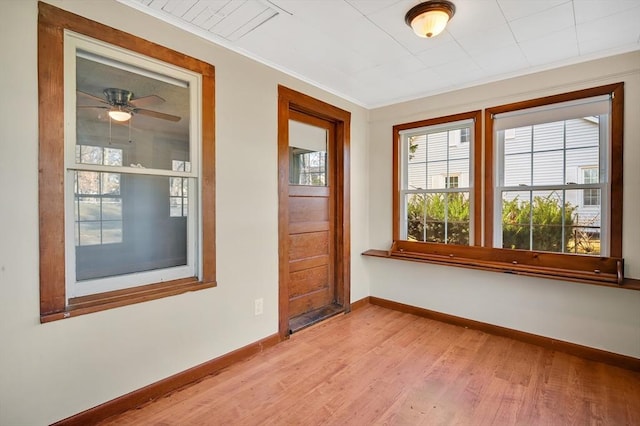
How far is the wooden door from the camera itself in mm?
3369

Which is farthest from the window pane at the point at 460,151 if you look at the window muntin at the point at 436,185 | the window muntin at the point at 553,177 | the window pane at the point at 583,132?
the window pane at the point at 583,132

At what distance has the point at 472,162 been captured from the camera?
3.40m

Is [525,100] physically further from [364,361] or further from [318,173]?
[364,361]

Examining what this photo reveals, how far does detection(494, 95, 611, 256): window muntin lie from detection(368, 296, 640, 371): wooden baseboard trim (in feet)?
2.69

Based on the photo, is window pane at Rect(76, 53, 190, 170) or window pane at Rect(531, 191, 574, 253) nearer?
window pane at Rect(76, 53, 190, 170)

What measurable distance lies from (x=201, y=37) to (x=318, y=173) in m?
1.77

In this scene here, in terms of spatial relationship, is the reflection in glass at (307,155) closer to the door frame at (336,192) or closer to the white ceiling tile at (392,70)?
the door frame at (336,192)

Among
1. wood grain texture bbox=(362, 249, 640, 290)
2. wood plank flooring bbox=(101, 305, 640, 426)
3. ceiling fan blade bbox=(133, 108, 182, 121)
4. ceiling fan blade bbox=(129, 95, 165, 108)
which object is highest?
ceiling fan blade bbox=(129, 95, 165, 108)

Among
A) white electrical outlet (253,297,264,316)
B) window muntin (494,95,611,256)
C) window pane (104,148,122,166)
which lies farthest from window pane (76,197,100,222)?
window muntin (494,95,611,256)

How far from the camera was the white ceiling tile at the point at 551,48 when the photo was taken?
A: 2389 millimetres

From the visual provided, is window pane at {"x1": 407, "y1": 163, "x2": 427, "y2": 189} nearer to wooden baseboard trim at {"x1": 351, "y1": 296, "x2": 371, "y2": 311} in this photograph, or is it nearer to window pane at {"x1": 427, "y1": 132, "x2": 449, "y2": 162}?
window pane at {"x1": 427, "y1": 132, "x2": 449, "y2": 162}

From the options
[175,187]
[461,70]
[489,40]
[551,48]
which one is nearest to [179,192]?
[175,187]

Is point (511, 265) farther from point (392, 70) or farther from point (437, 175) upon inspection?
point (392, 70)

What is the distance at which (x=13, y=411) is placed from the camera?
5.38 feet
